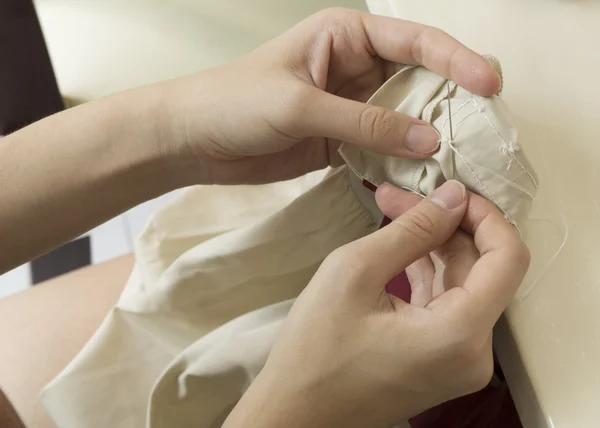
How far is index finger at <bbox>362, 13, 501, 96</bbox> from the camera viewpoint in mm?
420

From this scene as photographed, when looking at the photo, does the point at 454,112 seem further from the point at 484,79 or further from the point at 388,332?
the point at 388,332

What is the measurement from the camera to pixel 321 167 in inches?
23.8

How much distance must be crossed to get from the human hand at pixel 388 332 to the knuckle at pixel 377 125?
0.06 metres

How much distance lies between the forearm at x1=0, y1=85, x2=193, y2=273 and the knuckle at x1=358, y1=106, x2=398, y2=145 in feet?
0.65

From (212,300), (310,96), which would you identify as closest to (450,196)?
(310,96)

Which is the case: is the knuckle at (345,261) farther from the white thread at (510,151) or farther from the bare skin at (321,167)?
the white thread at (510,151)

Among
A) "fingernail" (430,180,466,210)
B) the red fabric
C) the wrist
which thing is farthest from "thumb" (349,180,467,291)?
the wrist

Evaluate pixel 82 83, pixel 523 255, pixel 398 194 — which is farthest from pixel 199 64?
pixel 523 255

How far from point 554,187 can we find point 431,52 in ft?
0.45

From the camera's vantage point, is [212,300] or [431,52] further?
[212,300]

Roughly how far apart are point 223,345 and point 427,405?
0.59ft

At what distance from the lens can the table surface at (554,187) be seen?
14.7 inches

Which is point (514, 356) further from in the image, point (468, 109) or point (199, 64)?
point (199, 64)

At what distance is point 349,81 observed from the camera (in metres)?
0.56
